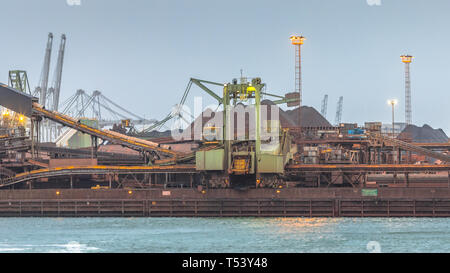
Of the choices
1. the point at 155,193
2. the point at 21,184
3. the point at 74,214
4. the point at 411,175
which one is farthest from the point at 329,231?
the point at 21,184

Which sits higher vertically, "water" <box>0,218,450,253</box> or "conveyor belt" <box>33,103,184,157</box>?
"conveyor belt" <box>33,103,184,157</box>

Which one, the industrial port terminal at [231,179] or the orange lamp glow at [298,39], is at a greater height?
the orange lamp glow at [298,39]

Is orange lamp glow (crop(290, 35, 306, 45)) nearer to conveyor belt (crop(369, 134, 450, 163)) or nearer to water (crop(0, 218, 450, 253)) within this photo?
conveyor belt (crop(369, 134, 450, 163))

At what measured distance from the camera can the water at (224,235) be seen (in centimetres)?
6481

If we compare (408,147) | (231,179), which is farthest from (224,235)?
(408,147)

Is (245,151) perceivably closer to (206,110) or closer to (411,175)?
(411,175)

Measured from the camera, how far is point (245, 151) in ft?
316

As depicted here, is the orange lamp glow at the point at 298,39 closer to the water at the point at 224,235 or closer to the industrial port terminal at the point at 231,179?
the industrial port terminal at the point at 231,179

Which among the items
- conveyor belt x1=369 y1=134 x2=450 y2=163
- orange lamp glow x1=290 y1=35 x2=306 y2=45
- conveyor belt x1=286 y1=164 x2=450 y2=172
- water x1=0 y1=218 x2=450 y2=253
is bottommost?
water x1=0 y1=218 x2=450 y2=253

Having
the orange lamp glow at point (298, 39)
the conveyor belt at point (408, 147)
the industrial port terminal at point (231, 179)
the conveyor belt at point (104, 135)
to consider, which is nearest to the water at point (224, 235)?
the industrial port terminal at point (231, 179)

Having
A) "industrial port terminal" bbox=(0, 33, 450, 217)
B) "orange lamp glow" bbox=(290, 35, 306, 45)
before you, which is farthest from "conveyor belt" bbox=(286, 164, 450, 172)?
"orange lamp glow" bbox=(290, 35, 306, 45)

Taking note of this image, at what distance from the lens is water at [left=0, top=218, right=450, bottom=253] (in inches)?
2552

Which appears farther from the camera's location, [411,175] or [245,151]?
[411,175]
